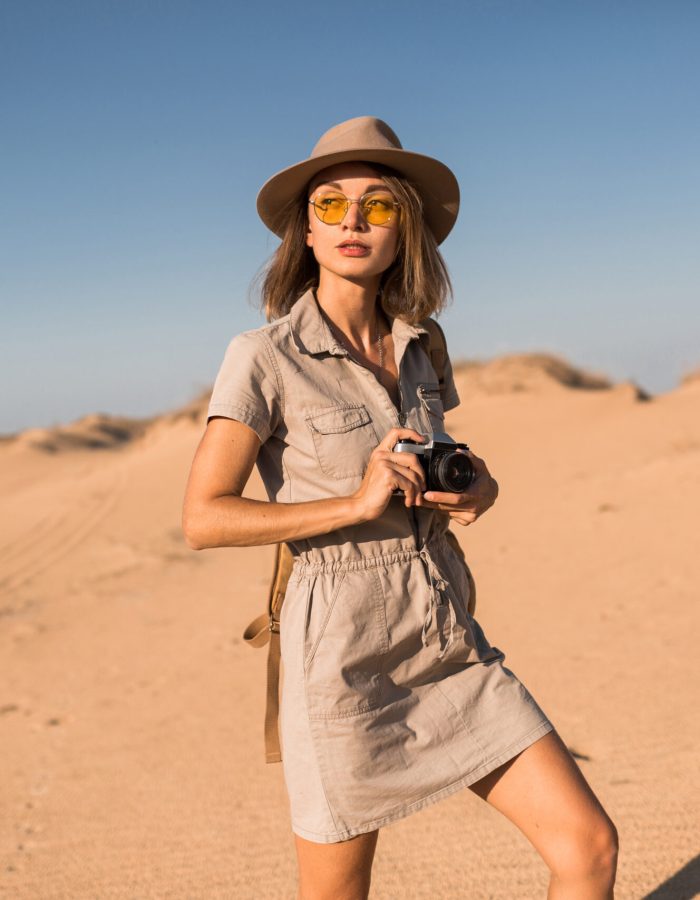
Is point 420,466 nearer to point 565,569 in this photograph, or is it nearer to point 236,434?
point 236,434

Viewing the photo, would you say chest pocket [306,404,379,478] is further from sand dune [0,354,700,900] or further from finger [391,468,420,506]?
sand dune [0,354,700,900]

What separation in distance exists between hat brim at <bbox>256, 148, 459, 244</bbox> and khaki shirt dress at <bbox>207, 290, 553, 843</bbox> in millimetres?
455

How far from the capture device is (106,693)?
6590 millimetres

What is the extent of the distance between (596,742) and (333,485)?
3269mm

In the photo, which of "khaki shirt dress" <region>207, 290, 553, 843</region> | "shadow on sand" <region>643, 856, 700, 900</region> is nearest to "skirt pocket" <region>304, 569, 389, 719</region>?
"khaki shirt dress" <region>207, 290, 553, 843</region>

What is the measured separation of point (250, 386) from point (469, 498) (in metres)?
0.58

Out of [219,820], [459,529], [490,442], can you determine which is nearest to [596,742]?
[219,820]

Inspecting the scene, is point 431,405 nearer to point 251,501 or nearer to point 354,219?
point 354,219

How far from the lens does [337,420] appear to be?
2240 mm

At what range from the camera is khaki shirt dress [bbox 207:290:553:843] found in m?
2.14

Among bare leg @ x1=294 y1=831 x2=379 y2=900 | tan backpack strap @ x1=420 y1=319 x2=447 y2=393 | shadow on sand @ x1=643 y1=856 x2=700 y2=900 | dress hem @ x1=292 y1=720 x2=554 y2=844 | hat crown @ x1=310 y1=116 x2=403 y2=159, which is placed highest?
hat crown @ x1=310 y1=116 x2=403 y2=159

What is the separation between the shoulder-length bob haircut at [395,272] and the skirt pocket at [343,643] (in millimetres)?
837

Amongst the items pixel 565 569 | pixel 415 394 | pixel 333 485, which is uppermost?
pixel 415 394

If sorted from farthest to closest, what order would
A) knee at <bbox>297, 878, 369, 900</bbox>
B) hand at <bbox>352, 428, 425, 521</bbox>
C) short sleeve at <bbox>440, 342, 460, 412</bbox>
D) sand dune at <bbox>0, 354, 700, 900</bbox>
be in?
sand dune at <bbox>0, 354, 700, 900</bbox> → short sleeve at <bbox>440, 342, 460, 412</bbox> → knee at <bbox>297, 878, 369, 900</bbox> → hand at <bbox>352, 428, 425, 521</bbox>
